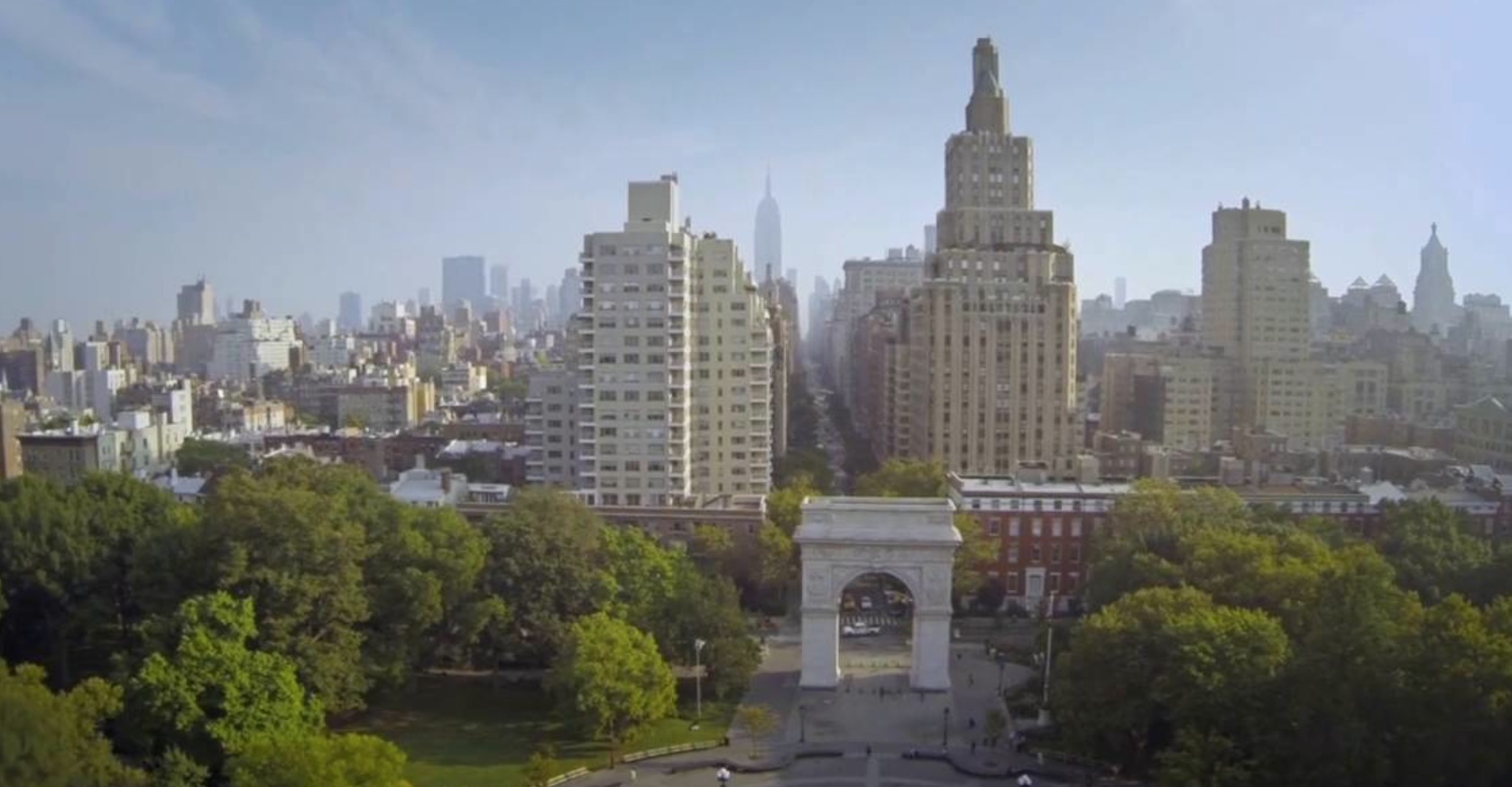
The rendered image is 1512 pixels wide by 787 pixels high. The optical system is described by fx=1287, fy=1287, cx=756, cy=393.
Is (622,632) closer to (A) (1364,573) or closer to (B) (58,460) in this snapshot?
(A) (1364,573)

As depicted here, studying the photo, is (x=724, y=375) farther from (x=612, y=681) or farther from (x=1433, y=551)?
(x=1433, y=551)

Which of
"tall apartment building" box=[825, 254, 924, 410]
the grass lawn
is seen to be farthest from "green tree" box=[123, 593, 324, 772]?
"tall apartment building" box=[825, 254, 924, 410]

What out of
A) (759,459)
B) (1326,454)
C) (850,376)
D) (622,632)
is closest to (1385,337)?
(1326,454)

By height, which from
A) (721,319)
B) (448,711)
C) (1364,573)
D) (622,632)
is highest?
(721,319)

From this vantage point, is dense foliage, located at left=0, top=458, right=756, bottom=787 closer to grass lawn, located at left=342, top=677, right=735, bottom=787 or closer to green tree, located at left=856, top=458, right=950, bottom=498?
grass lawn, located at left=342, top=677, right=735, bottom=787

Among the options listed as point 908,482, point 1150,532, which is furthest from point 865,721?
point 908,482

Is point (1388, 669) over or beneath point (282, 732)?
over

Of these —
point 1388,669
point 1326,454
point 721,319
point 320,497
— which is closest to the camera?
point 1388,669

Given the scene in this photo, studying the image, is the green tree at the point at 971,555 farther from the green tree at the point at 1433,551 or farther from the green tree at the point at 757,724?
the green tree at the point at 757,724
